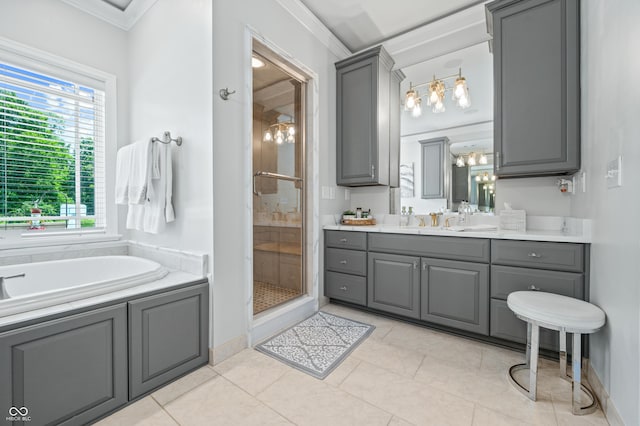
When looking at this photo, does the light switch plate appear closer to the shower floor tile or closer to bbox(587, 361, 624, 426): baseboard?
bbox(587, 361, 624, 426): baseboard

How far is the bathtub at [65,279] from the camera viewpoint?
1.30 metres

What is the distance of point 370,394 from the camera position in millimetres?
1585

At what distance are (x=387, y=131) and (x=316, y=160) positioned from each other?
85cm

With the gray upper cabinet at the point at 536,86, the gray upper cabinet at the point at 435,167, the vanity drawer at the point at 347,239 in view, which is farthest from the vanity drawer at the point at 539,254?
the vanity drawer at the point at 347,239

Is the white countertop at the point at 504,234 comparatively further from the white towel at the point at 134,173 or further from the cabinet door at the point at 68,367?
the cabinet door at the point at 68,367

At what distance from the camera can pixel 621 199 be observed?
49.2 inches

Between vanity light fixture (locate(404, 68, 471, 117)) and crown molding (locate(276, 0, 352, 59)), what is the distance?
0.86m

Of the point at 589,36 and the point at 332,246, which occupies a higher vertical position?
the point at 589,36

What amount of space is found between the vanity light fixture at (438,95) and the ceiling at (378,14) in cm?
53

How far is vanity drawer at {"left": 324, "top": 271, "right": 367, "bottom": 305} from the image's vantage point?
2715 mm

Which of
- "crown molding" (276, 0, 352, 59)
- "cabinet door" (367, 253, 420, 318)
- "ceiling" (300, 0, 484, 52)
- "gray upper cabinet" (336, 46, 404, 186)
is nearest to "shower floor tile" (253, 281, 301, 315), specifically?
"cabinet door" (367, 253, 420, 318)

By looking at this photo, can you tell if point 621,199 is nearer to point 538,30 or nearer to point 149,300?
point 538,30

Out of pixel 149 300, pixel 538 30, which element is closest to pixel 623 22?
pixel 538 30

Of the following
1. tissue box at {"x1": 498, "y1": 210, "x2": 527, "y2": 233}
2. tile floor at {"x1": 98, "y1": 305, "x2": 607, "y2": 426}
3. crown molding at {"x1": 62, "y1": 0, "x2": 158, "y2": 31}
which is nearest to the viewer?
tile floor at {"x1": 98, "y1": 305, "x2": 607, "y2": 426}
